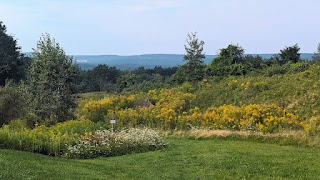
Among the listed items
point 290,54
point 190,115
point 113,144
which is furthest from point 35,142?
point 290,54

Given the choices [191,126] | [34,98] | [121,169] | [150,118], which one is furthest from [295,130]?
[34,98]

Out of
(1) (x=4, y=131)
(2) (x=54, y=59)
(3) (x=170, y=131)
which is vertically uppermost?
(2) (x=54, y=59)

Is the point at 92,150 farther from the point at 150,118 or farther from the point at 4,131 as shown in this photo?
the point at 150,118

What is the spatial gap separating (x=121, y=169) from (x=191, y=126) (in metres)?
9.30

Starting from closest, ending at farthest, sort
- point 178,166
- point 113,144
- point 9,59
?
1. point 178,166
2. point 113,144
3. point 9,59

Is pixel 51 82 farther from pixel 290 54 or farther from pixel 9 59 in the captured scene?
pixel 9 59

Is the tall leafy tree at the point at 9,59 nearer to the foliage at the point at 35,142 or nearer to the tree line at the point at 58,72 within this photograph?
the tree line at the point at 58,72

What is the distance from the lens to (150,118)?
1964cm

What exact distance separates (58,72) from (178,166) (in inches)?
421

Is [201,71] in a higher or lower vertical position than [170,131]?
higher

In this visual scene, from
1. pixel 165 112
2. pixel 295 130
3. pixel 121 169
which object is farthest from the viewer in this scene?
pixel 165 112

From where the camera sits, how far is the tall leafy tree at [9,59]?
39.6 m

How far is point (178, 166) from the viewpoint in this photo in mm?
9617

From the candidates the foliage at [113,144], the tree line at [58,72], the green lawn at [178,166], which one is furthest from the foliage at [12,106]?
the green lawn at [178,166]
